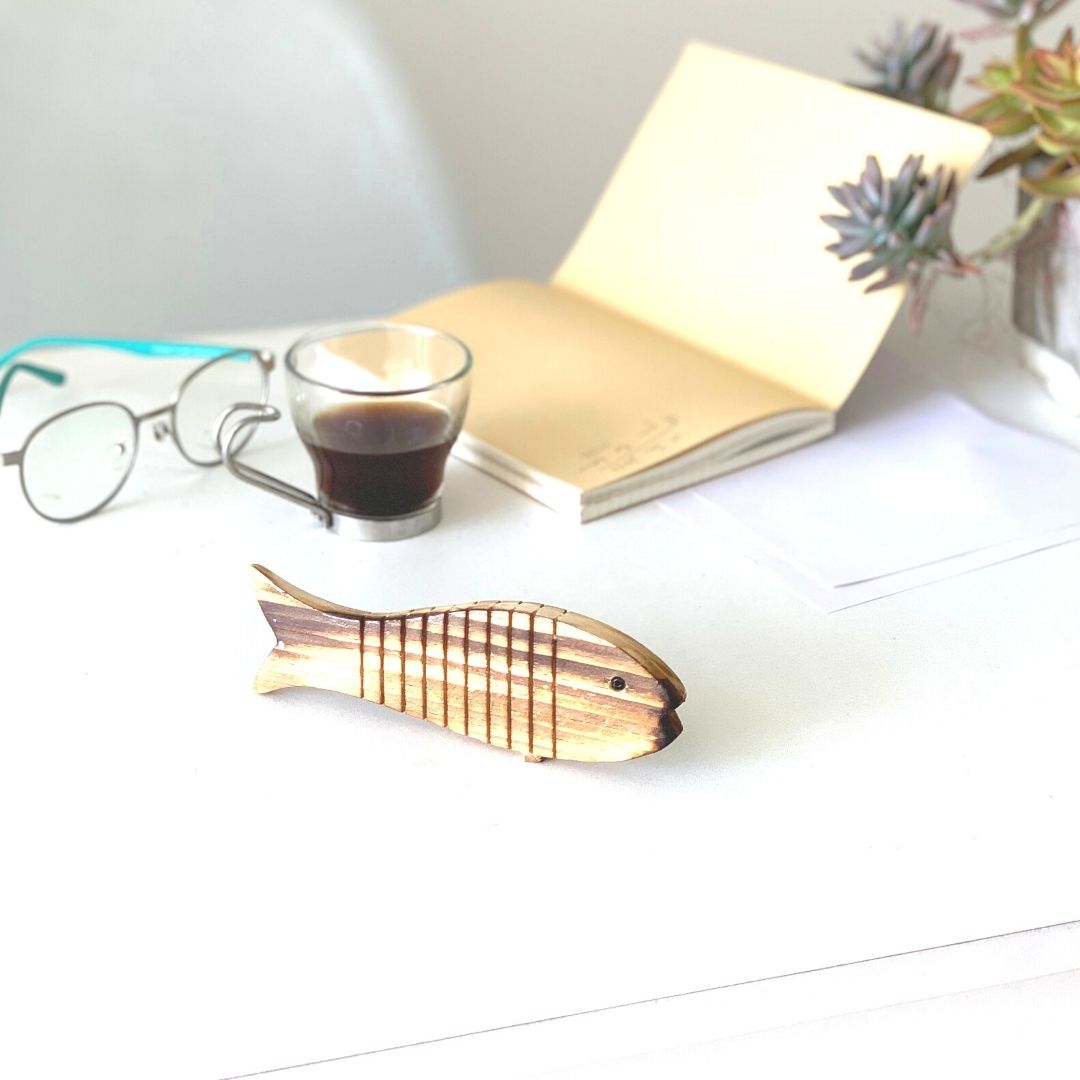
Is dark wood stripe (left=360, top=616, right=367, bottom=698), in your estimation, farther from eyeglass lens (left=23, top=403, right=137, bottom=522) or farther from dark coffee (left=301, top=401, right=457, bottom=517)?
eyeglass lens (left=23, top=403, right=137, bottom=522)

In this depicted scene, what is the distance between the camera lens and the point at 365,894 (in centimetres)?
49

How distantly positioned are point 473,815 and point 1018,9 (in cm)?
65

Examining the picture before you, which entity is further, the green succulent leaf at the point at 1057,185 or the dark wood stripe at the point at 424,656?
the green succulent leaf at the point at 1057,185

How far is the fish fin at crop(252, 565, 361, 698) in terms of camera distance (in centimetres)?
57

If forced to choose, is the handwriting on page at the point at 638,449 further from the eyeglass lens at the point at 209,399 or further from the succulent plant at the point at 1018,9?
the succulent plant at the point at 1018,9

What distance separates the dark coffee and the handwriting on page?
9 cm

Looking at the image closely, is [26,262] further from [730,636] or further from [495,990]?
[495,990]

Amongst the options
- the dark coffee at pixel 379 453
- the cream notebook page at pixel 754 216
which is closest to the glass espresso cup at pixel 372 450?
the dark coffee at pixel 379 453

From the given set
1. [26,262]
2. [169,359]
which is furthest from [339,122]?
[169,359]

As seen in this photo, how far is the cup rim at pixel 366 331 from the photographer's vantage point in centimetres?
69

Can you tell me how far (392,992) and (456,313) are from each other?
0.55 meters

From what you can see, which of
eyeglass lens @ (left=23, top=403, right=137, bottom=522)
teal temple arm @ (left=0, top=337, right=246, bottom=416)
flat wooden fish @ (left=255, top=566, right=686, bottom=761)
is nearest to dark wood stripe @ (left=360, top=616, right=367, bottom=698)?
flat wooden fish @ (left=255, top=566, right=686, bottom=761)

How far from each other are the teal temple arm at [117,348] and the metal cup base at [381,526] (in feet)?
0.66

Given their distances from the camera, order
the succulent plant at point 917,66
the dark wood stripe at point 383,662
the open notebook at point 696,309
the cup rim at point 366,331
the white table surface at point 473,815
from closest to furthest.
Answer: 1. the white table surface at point 473,815
2. the dark wood stripe at point 383,662
3. the cup rim at point 366,331
4. the open notebook at point 696,309
5. the succulent plant at point 917,66
